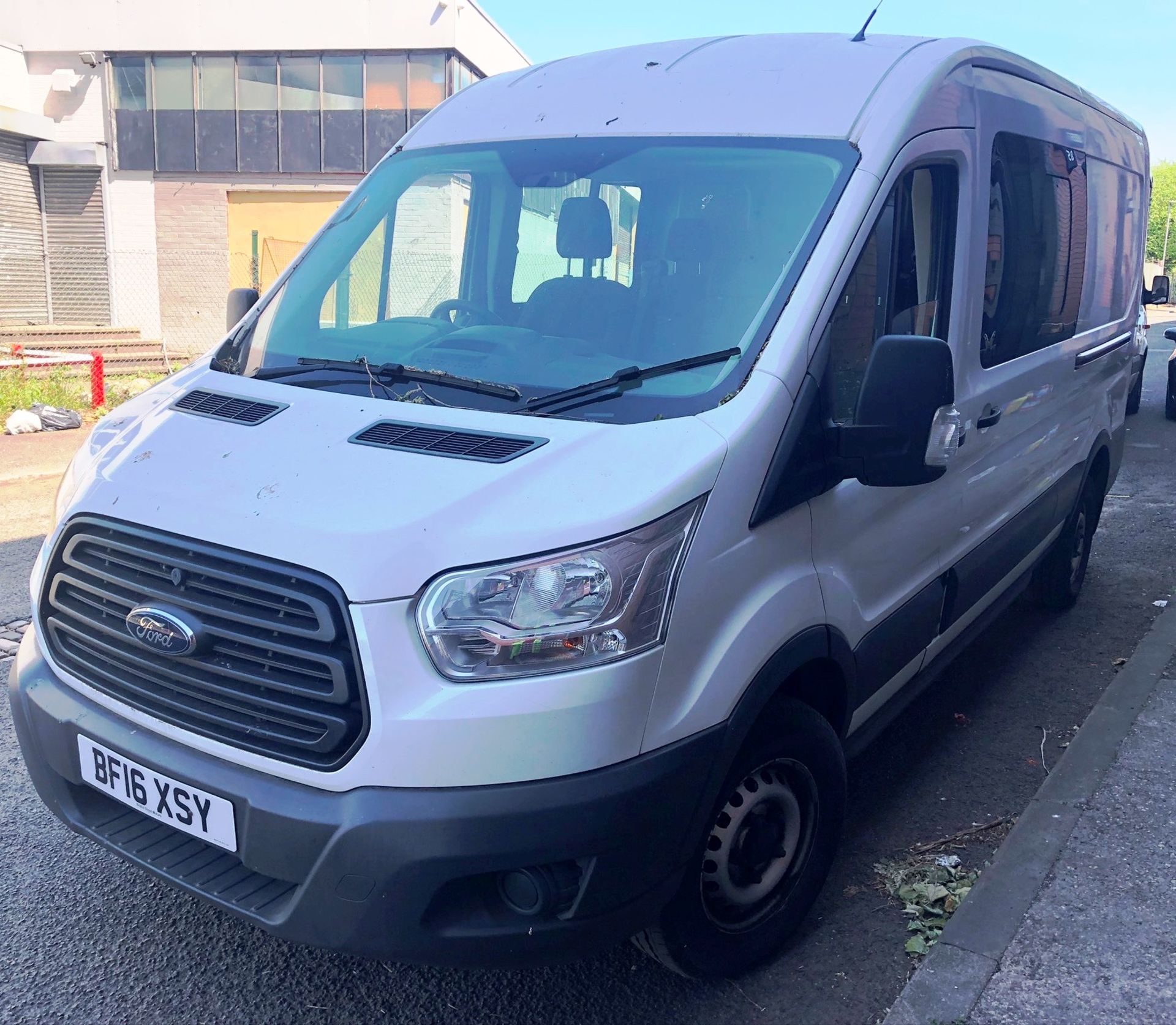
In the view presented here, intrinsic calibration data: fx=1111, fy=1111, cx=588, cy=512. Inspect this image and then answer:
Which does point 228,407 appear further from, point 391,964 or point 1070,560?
point 1070,560

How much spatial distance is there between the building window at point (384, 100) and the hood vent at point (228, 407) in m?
23.3

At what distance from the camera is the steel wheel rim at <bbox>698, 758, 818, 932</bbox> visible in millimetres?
2617

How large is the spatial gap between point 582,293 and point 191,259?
25.1m

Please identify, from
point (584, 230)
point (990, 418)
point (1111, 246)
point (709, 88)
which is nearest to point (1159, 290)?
point (1111, 246)

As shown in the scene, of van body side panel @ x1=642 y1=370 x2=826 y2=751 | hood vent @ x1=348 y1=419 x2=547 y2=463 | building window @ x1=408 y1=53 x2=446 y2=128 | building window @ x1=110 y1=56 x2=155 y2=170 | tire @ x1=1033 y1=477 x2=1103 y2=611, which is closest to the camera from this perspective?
van body side panel @ x1=642 y1=370 x2=826 y2=751

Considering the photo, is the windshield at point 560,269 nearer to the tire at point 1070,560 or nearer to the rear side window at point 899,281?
the rear side window at point 899,281

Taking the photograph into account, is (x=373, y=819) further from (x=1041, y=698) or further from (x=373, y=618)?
(x=1041, y=698)

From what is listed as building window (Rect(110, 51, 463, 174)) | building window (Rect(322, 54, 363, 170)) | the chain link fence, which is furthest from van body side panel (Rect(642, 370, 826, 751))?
building window (Rect(322, 54, 363, 170))

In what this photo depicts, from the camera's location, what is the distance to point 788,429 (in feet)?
8.34

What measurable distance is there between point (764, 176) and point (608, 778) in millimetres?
1662

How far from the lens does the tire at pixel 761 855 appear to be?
2547mm

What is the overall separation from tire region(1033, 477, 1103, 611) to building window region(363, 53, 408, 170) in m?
21.6

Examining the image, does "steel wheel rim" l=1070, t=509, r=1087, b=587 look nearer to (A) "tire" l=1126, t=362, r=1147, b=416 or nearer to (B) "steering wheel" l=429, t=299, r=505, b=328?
(B) "steering wheel" l=429, t=299, r=505, b=328

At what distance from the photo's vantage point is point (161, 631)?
2332mm
